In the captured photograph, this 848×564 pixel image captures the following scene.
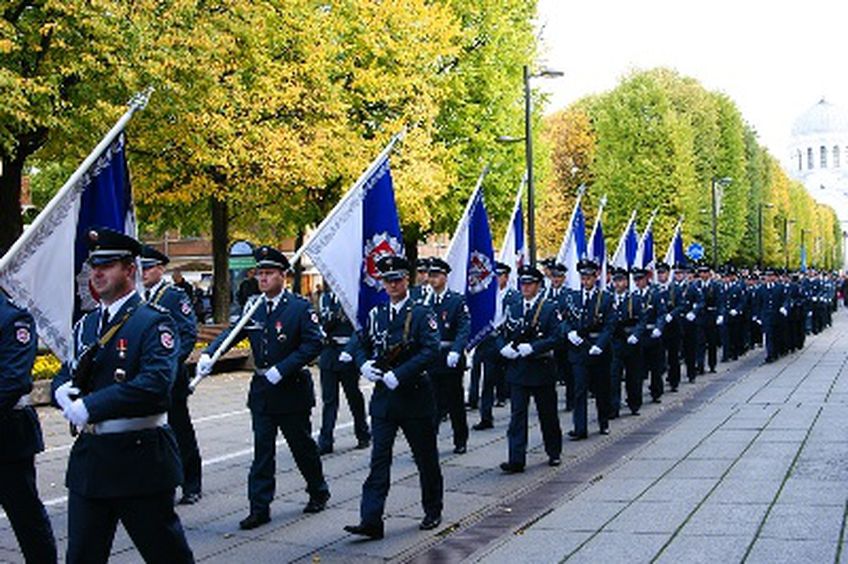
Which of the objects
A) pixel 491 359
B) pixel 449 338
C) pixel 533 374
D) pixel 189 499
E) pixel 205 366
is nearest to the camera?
pixel 205 366

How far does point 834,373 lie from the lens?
2102cm

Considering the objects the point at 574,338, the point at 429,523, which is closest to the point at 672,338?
the point at 574,338

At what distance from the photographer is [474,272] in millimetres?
12508

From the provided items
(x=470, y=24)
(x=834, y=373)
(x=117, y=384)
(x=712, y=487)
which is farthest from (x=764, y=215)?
(x=117, y=384)

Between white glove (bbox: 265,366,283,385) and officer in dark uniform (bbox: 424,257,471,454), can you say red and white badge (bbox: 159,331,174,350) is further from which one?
officer in dark uniform (bbox: 424,257,471,454)

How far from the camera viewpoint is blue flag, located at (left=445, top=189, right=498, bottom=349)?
40.8 feet

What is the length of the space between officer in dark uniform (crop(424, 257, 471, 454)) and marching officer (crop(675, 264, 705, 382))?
8.83 m

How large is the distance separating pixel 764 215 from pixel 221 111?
67.3 metres

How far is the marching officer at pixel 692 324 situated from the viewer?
2034cm

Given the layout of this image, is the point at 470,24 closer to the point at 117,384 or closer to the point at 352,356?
the point at 352,356

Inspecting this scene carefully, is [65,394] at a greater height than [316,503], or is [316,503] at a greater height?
[65,394]

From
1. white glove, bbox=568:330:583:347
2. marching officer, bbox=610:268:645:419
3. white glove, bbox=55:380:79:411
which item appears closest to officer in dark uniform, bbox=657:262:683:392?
marching officer, bbox=610:268:645:419

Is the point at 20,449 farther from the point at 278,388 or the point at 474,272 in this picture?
the point at 474,272

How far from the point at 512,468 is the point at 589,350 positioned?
3.05 m
